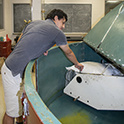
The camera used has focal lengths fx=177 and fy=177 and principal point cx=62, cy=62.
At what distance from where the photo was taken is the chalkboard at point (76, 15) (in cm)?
691

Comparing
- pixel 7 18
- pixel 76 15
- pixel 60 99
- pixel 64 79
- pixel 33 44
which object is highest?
pixel 76 15

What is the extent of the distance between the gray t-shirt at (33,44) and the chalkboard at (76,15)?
17.5ft

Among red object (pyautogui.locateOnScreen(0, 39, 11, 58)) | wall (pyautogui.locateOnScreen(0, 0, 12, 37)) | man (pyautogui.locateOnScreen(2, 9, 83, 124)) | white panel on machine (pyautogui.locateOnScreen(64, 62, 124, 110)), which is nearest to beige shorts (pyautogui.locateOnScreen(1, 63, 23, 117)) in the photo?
man (pyautogui.locateOnScreen(2, 9, 83, 124))

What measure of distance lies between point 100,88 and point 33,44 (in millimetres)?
847

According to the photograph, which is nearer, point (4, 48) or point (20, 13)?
point (4, 48)

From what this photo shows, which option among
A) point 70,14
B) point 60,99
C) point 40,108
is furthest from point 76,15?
point 40,108

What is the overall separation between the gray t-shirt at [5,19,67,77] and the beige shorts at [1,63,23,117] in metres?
0.07

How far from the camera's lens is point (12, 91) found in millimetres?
1840

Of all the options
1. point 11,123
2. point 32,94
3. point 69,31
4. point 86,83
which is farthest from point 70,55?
point 69,31

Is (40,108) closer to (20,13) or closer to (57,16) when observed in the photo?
(57,16)

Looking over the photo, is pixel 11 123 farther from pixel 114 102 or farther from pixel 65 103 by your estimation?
pixel 114 102

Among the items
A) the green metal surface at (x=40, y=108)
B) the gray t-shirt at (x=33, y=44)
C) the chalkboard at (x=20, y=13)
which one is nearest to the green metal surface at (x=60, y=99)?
the gray t-shirt at (x=33, y=44)

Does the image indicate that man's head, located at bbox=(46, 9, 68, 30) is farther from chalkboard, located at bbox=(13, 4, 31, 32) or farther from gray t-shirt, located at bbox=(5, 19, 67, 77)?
chalkboard, located at bbox=(13, 4, 31, 32)

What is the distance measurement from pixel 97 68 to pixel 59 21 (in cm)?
75
